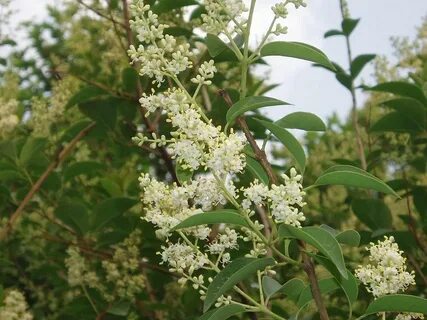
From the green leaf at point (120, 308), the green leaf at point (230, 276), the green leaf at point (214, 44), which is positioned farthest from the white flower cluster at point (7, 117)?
the green leaf at point (230, 276)

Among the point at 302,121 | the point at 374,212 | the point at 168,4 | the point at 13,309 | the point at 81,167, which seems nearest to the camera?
the point at 302,121

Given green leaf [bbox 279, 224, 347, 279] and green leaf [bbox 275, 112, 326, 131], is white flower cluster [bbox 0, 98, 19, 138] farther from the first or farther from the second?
green leaf [bbox 279, 224, 347, 279]

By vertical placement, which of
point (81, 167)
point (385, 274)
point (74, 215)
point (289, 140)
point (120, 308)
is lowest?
point (120, 308)

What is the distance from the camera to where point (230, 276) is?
1.21m

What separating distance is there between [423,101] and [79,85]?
5.02 ft

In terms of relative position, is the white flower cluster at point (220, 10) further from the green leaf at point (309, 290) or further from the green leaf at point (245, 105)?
the green leaf at point (309, 290)

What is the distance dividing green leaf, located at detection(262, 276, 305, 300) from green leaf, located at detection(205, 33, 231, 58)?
17.7 inches

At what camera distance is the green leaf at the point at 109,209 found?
8.11 feet

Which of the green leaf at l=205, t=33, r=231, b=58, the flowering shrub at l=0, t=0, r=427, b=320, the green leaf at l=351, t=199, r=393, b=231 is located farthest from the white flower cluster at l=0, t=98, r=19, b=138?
→ the green leaf at l=205, t=33, r=231, b=58

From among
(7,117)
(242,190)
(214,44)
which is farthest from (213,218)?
(7,117)

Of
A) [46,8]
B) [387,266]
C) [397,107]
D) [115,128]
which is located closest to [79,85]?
[115,128]

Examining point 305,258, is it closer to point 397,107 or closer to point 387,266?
point 387,266

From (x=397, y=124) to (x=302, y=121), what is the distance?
50.2 inches

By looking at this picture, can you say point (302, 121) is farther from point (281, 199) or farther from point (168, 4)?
point (168, 4)
